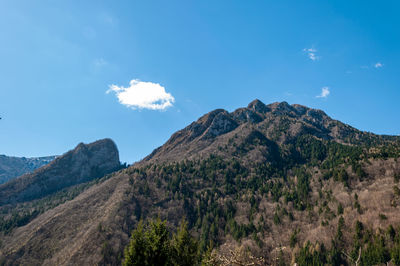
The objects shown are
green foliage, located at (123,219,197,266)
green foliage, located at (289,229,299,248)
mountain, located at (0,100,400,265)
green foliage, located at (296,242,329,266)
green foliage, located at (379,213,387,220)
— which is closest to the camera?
green foliage, located at (123,219,197,266)

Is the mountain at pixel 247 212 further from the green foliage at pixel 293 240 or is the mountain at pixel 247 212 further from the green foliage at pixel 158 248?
the green foliage at pixel 158 248

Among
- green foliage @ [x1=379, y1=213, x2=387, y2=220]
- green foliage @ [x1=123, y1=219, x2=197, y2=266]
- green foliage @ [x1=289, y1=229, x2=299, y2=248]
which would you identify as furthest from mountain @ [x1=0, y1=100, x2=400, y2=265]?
green foliage @ [x1=123, y1=219, x2=197, y2=266]

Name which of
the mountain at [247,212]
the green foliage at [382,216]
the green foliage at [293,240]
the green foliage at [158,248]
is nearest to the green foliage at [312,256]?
the mountain at [247,212]

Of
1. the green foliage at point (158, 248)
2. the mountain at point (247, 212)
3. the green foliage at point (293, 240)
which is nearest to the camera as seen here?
the green foliage at point (158, 248)

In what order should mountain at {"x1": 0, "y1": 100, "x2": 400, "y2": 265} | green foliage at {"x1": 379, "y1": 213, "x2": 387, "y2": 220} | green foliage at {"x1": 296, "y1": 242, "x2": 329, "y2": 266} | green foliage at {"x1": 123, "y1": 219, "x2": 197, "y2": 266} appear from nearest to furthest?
green foliage at {"x1": 123, "y1": 219, "x2": 197, "y2": 266} → green foliage at {"x1": 296, "y1": 242, "x2": 329, "y2": 266} → green foliage at {"x1": 379, "y1": 213, "x2": 387, "y2": 220} → mountain at {"x1": 0, "y1": 100, "x2": 400, "y2": 265}

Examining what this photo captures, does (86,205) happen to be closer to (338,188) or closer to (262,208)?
(262,208)

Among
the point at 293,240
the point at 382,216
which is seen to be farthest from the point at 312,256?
the point at 382,216

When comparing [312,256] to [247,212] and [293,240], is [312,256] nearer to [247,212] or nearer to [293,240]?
[293,240]

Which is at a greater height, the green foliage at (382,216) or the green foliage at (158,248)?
the green foliage at (158,248)

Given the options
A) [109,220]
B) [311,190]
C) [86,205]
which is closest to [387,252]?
[311,190]

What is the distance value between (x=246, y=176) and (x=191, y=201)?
48.5 meters

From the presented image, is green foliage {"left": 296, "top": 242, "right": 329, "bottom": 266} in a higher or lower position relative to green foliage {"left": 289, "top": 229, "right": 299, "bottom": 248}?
lower

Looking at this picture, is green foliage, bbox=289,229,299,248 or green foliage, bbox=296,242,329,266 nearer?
green foliage, bbox=296,242,329,266

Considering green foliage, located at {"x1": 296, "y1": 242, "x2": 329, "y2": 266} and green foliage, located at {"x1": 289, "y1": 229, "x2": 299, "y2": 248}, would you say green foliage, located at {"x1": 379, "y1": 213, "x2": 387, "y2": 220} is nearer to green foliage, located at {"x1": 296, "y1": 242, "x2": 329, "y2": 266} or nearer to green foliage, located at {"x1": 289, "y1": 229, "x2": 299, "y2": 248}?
green foliage, located at {"x1": 296, "y1": 242, "x2": 329, "y2": 266}
